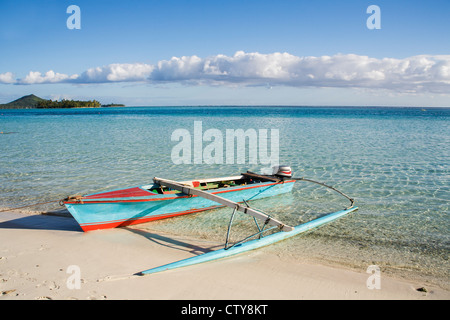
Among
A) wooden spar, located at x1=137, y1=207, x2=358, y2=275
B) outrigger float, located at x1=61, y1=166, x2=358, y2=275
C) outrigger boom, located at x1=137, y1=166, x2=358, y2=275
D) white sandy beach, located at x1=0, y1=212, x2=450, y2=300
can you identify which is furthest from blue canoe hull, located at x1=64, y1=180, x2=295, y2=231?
wooden spar, located at x1=137, y1=207, x2=358, y2=275

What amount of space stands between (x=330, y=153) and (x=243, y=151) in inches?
210

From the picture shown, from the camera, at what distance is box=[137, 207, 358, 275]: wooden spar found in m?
5.42

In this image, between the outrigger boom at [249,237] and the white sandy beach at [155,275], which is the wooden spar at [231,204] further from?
the white sandy beach at [155,275]

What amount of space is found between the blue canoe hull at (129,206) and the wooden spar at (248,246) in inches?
96.7

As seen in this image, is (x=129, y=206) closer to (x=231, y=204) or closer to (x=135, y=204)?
(x=135, y=204)

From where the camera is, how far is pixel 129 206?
24.6 ft

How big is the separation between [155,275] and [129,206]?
2.72 metres

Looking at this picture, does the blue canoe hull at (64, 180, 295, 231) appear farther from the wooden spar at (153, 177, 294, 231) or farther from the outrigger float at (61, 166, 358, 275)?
the wooden spar at (153, 177, 294, 231)

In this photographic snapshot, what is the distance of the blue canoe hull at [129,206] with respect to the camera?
6970mm

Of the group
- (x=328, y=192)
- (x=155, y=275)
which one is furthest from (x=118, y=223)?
(x=328, y=192)

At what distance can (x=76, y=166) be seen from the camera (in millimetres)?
14688

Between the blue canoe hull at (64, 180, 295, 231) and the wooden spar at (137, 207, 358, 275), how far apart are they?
2456 mm

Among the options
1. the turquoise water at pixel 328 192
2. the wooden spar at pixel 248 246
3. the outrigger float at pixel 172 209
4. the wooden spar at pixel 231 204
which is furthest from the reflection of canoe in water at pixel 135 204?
the wooden spar at pixel 248 246
